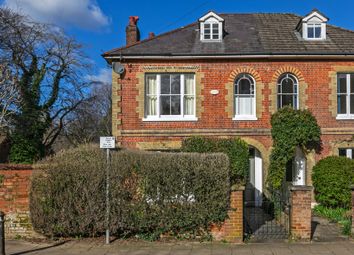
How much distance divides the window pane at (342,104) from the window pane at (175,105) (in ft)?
22.0

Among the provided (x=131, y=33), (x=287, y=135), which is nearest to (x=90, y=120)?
(x=131, y=33)

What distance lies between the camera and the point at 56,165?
1045 centimetres

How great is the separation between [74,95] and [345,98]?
22108 millimetres

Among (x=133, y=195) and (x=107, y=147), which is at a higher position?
(x=107, y=147)

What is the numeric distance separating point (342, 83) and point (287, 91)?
7.71 feet

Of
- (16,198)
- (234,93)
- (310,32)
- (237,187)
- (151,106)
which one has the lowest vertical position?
(16,198)

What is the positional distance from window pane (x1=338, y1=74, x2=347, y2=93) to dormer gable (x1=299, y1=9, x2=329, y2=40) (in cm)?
198

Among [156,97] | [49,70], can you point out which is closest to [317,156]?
[156,97]

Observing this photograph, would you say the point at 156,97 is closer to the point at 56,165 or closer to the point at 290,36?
the point at 290,36

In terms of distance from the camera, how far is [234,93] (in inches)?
693

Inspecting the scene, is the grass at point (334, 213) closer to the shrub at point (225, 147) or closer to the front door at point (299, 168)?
the front door at point (299, 168)

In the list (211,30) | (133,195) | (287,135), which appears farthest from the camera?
(211,30)

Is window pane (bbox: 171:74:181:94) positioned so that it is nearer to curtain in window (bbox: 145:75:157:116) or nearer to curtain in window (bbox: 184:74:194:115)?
curtain in window (bbox: 184:74:194:115)

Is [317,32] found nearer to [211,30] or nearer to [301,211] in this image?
[211,30]
